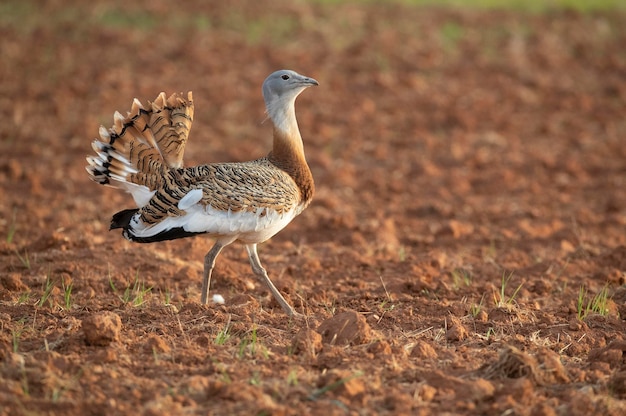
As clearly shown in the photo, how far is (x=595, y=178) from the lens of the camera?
1054cm

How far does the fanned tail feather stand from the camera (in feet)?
19.1

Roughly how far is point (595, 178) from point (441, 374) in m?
6.84

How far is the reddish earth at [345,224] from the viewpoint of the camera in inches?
170

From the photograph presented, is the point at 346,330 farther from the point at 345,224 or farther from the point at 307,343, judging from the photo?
the point at 345,224

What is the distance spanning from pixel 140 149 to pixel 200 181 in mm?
532

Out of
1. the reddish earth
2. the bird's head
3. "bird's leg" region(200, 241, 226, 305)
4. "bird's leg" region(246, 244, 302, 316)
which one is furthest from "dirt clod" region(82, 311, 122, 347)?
the bird's head

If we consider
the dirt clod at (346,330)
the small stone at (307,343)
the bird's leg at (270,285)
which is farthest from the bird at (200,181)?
the small stone at (307,343)

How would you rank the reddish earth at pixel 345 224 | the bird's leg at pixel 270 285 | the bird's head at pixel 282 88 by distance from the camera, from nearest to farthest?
the reddish earth at pixel 345 224 < the bird's leg at pixel 270 285 < the bird's head at pixel 282 88

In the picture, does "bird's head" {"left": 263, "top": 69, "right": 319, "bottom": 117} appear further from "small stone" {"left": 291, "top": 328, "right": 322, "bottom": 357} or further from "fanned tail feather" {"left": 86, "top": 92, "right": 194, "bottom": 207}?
"small stone" {"left": 291, "top": 328, "right": 322, "bottom": 357}

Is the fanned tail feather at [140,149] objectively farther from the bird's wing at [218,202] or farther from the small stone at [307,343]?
the small stone at [307,343]

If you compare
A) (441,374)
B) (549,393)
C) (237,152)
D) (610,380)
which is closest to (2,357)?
(441,374)

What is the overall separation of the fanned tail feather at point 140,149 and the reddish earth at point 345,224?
770 millimetres

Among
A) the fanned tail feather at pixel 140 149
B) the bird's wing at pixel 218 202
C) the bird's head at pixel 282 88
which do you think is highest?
the bird's head at pixel 282 88

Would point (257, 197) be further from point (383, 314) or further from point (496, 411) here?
point (496, 411)
